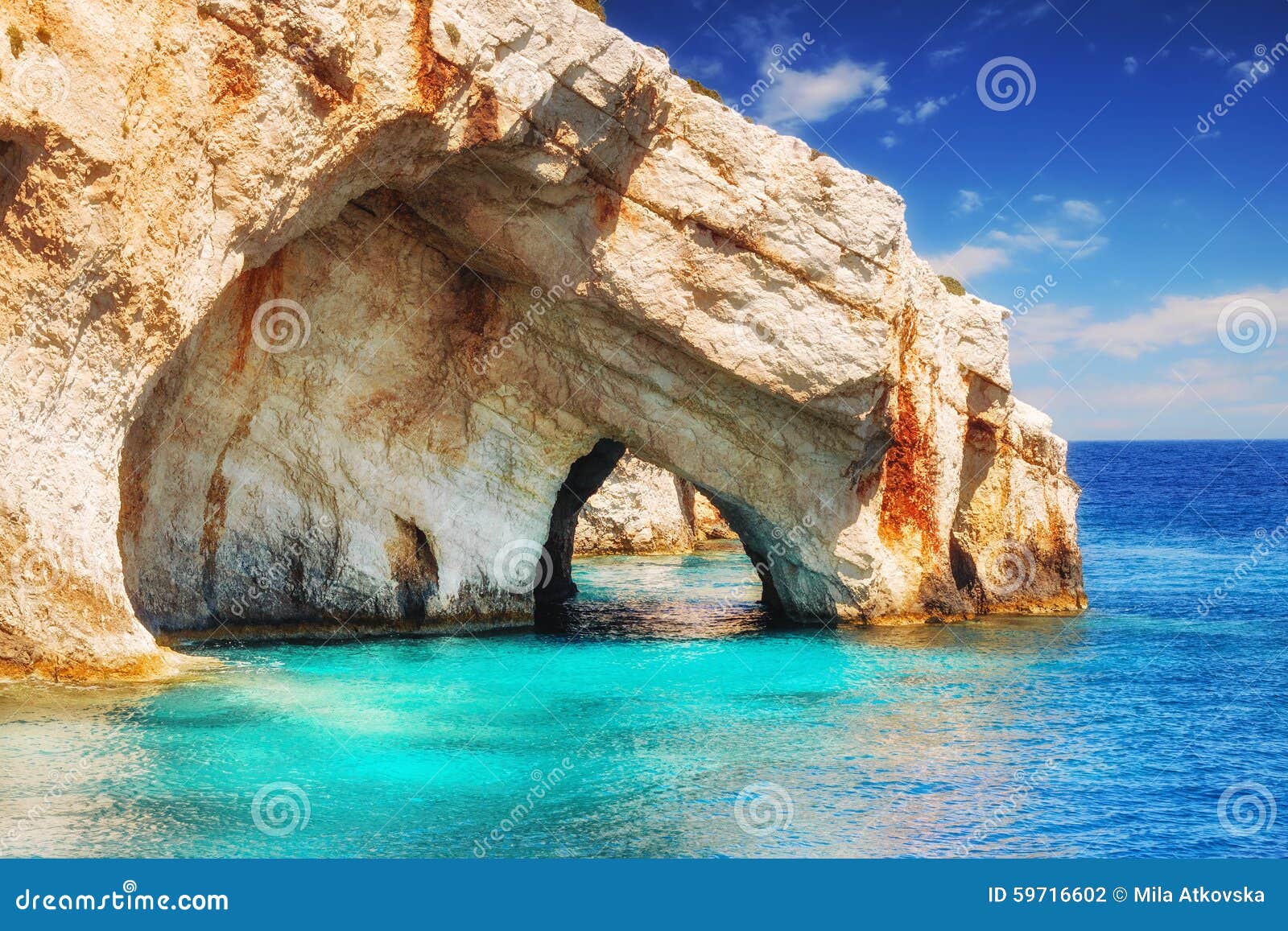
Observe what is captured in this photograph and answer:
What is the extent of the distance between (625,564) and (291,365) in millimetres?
19896

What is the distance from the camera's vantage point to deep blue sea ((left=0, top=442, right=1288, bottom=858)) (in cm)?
1137

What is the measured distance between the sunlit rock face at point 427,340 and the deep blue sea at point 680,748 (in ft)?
5.33

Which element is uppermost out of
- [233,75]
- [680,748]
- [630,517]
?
[233,75]

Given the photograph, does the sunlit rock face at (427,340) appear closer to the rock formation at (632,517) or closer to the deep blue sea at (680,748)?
the deep blue sea at (680,748)

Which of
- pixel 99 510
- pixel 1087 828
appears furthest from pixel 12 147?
pixel 1087 828

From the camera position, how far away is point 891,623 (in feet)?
81.0

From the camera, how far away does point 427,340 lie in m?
22.5

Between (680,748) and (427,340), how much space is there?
10541mm

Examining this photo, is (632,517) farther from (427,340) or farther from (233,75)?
(233,75)

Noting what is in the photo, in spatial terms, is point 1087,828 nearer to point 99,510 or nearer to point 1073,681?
point 1073,681

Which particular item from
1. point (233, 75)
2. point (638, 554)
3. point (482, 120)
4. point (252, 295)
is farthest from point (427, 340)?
point (638, 554)

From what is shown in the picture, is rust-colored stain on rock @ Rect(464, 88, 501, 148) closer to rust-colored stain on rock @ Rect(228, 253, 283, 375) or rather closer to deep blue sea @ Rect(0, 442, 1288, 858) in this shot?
rust-colored stain on rock @ Rect(228, 253, 283, 375)

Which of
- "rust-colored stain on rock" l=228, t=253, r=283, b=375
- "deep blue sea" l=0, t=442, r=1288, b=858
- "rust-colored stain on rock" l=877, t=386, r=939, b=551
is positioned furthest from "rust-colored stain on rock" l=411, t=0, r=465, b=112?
"rust-colored stain on rock" l=877, t=386, r=939, b=551

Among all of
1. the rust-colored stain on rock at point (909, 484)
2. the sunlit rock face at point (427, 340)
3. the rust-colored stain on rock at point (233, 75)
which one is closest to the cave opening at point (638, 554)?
the sunlit rock face at point (427, 340)
